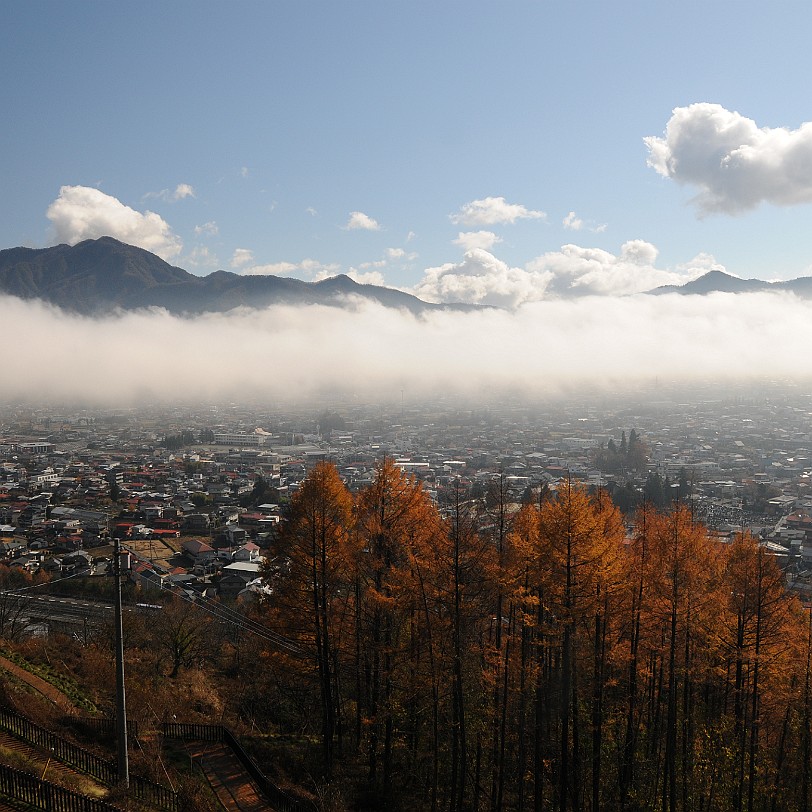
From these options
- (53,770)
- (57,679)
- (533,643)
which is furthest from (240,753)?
(533,643)

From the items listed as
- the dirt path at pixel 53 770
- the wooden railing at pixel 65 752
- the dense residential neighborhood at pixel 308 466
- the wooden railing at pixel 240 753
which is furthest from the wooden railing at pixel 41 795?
the wooden railing at pixel 240 753

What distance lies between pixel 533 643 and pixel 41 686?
38.0 ft

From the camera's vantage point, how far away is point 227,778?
12.6m

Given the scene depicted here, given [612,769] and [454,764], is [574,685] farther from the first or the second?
[612,769]

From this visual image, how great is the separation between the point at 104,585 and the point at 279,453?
63.7 m

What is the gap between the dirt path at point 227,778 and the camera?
1179cm

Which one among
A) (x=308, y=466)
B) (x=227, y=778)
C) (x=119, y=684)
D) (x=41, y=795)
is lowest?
(x=308, y=466)

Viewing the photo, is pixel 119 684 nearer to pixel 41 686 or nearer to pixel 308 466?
pixel 41 686

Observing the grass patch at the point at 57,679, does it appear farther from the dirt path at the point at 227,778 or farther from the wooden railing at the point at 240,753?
the dirt path at the point at 227,778

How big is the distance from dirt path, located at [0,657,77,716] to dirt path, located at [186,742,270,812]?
9.64 feet

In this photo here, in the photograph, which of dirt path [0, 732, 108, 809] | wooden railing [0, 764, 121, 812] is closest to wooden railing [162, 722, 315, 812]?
dirt path [0, 732, 108, 809]

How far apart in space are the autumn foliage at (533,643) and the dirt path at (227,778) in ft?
6.40

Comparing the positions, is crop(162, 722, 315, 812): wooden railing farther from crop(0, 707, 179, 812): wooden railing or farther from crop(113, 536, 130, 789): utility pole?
crop(113, 536, 130, 789): utility pole

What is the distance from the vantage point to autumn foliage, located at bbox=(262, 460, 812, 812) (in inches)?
471
